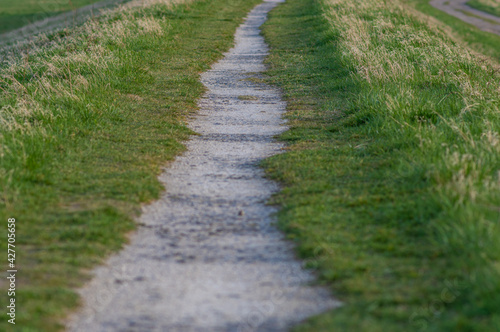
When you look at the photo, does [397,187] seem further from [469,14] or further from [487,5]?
[487,5]

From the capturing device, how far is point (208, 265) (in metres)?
4.74

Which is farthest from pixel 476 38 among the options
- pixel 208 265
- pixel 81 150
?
pixel 208 265

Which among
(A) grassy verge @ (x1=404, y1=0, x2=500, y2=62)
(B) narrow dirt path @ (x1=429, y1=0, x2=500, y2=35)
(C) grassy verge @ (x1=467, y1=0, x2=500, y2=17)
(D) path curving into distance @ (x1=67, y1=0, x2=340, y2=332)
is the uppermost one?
(D) path curving into distance @ (x1=67, y1=0, x2=340, y2=332)

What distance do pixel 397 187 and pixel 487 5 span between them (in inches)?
1796

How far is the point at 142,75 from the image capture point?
11.5 metres

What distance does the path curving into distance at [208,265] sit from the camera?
13.0 ft

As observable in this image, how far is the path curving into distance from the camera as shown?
13.0 feet

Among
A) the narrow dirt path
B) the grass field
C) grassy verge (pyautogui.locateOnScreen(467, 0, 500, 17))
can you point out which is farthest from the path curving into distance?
grassy verge (pyautogui.locateOnScreen(467, 0, 500, 17))

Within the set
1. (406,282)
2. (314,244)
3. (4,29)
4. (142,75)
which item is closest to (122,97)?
(142,75)

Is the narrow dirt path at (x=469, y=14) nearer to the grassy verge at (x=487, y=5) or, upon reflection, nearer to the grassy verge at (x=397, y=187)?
the grassy verge at (x=487, y=5)

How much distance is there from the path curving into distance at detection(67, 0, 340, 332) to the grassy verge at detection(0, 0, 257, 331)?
220 mm

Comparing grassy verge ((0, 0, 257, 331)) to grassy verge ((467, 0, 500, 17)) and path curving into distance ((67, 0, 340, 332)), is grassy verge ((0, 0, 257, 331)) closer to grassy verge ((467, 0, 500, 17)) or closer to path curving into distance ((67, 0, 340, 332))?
path curving into distance ((67, 0, 340, 332))

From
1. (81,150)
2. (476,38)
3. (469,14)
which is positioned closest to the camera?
(81,150)

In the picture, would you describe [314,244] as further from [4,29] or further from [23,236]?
[4,29]
